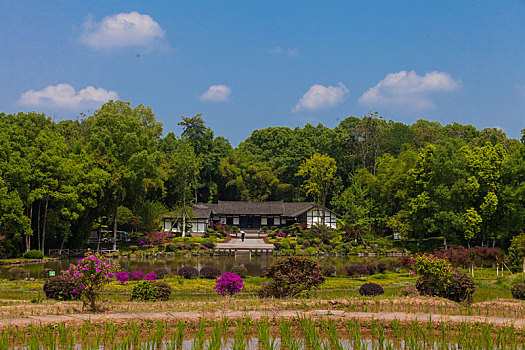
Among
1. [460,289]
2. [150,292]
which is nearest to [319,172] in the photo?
[460,289]

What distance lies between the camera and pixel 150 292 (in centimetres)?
2012

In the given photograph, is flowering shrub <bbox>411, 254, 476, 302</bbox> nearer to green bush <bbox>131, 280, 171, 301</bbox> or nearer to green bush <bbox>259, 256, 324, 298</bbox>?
green bush <bbox>259, 256, 324, 298</bbox>

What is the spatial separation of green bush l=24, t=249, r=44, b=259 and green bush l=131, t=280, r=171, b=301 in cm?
2449

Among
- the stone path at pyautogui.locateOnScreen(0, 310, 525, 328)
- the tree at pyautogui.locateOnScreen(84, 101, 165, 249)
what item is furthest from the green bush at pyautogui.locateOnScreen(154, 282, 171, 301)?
the tree at pyautogui.locateOnScreen(84, 101, 165, 249)

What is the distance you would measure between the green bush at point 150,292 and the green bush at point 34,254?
24.5 m

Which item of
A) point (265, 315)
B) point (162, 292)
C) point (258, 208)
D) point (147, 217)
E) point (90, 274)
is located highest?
point (258, 208)

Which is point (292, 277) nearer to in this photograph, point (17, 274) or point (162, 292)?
point (162, 292)

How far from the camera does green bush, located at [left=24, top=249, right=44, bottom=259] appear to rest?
1602 inches

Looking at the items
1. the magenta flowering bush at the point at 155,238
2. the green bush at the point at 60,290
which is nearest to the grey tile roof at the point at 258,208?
the magenta flowering bush at the point at 155,238

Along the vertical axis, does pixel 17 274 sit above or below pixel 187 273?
below

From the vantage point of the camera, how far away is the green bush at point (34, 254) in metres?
40.7

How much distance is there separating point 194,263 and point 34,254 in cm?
1289

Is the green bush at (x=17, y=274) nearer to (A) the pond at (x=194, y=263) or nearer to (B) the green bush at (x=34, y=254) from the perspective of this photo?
(A) the pond at (x=194, y=263)

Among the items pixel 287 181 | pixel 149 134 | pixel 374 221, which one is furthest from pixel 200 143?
pixel 374 221
